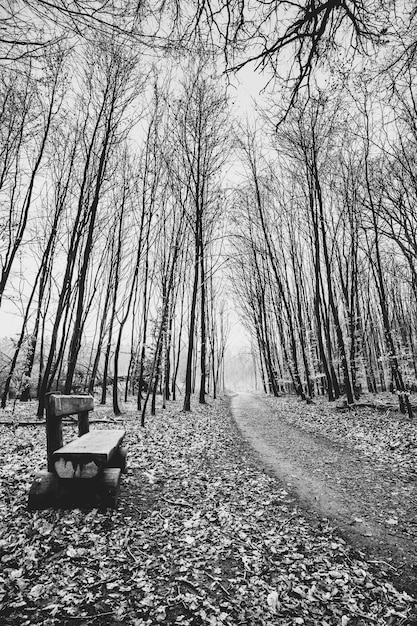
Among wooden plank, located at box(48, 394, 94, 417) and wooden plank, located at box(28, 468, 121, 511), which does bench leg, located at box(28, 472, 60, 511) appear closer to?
wooden plank, located at box(28, 468, 121, 511)

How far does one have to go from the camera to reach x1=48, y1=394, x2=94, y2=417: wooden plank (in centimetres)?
354

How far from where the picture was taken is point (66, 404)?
12.8ft

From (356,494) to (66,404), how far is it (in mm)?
4439

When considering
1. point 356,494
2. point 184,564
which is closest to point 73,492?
point 184,564

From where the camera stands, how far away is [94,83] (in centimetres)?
988

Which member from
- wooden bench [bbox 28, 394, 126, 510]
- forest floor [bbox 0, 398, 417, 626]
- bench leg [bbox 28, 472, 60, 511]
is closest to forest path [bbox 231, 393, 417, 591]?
forest floor [bbox 0, 398, 417, 626]

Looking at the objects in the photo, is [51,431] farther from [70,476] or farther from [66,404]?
[70,476]

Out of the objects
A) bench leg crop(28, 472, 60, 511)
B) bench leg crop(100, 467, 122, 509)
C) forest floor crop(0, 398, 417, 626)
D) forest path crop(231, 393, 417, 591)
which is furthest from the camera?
bench leg crop(100, 467, 122, 509)

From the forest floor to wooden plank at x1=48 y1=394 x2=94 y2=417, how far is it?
1080 millimetres

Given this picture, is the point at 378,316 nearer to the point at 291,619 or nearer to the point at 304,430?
the point at 304,430

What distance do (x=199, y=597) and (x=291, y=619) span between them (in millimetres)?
755

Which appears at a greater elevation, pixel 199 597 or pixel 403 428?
pixel 403 428

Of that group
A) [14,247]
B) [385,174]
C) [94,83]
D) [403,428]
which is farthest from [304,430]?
[94,83]

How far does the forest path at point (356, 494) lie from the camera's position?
126 inches
